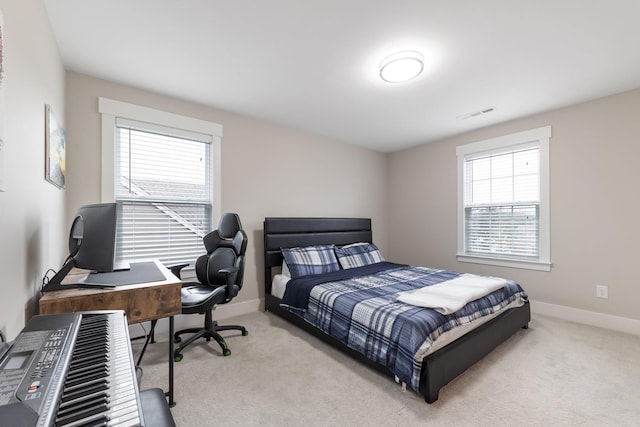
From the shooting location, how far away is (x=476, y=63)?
2283mm

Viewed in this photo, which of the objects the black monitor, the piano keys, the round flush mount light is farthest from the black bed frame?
the round flush mount light

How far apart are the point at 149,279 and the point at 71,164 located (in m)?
1.59

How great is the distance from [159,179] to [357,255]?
262 centimetres

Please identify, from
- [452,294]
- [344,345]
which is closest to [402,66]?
[452,294]

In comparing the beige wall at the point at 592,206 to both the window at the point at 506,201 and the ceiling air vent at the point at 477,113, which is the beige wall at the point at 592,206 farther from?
the ceiling air vent at the point at 477,113

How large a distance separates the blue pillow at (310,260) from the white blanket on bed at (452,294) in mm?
1209

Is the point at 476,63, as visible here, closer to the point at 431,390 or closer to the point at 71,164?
the point at 431,390

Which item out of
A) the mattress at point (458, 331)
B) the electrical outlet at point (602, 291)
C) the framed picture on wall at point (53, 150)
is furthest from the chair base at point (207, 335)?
the electrical outlet at point (602, 291)

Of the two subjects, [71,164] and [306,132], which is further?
[306,132]

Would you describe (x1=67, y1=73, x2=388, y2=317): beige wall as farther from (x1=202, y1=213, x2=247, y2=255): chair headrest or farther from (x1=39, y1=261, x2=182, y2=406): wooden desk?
(x1=39, y1=261, x2=182, y2=406): wooden desk

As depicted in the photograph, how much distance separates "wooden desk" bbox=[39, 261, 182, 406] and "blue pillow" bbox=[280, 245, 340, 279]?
1708 millimetres

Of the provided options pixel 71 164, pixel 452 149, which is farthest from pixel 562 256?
pixel 71 164

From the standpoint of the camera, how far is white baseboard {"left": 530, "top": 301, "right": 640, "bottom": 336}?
2.80 meters

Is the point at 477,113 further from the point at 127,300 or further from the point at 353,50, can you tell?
the point at 127,300
